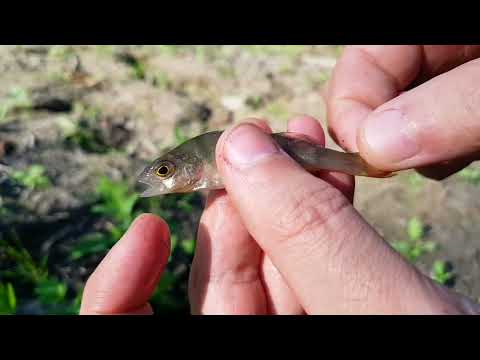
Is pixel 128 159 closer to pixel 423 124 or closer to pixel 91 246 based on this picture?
pixel 91 246

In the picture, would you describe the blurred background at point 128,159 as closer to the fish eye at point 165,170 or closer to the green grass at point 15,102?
the green grass at point 15,102

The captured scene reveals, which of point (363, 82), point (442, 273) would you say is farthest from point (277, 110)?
point (442, 273)

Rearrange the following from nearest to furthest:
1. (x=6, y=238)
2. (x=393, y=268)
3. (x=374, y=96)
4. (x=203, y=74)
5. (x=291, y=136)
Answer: (x=393, y=268)
(x=291, y=136)
(x=374, y=96)
(x=6, y=238)
(x=203, y=74)

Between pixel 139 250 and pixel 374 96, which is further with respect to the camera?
pixel 374 96

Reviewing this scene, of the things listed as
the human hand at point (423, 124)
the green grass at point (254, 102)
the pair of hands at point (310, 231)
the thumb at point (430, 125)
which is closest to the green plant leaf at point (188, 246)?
the pair of hands at point (310, 231)

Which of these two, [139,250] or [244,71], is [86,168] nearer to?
[139,250]

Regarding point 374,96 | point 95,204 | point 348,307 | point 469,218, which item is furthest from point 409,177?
point 348,307

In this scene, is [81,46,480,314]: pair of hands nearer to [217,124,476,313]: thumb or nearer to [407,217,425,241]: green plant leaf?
[217,124,476,313]: thumb

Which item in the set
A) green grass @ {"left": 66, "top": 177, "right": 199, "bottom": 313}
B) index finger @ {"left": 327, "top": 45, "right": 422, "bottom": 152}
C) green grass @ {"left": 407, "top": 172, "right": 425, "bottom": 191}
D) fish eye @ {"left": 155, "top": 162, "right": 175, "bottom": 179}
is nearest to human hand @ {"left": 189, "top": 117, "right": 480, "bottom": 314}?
fish eye @ {"left": 155, "top": 162, "right": 175, "bottom": 179}
